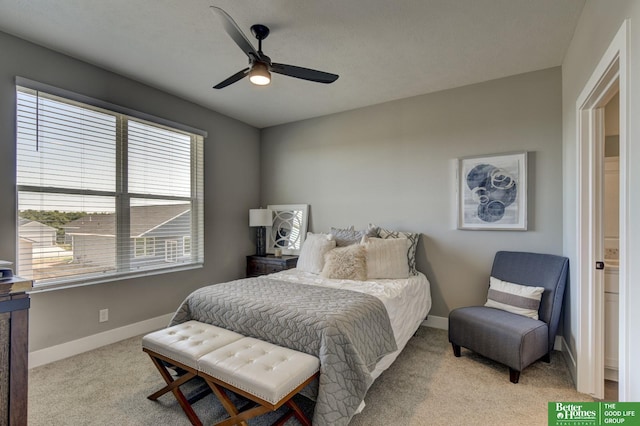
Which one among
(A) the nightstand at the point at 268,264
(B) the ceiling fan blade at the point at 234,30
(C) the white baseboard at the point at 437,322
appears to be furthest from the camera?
(A) the nightstand at the point at 268,264

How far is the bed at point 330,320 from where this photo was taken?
176cm

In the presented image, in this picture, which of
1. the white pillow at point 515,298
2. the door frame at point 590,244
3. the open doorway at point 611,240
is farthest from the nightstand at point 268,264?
the open doorway at point 611,240

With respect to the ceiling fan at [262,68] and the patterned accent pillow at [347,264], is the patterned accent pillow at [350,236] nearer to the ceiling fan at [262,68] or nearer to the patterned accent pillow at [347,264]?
the patterned accent pillow at [347,264]

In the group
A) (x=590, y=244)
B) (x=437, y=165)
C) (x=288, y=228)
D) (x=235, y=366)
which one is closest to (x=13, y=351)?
(x=235, y=366)

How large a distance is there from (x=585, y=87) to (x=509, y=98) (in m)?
1.16

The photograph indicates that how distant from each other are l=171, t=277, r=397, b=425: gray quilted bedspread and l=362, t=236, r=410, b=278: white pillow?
68cm

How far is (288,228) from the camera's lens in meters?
4.54

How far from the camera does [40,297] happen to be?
2564mm

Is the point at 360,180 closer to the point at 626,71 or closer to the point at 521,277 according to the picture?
the point at 521,277

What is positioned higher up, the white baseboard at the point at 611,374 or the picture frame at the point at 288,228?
the picture frame at the point at 288,228

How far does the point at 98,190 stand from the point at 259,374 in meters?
2.53

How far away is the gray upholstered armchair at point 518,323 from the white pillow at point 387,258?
649 mm

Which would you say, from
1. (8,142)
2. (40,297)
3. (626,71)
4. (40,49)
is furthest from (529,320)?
(40,49)

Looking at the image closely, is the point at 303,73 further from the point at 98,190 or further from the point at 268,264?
the point at 268,264
